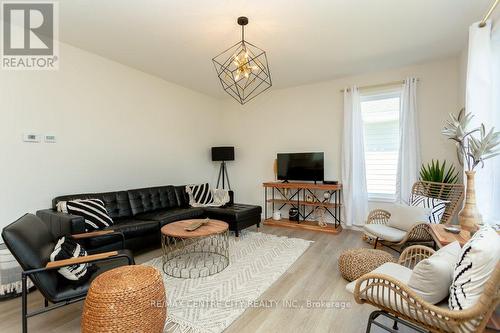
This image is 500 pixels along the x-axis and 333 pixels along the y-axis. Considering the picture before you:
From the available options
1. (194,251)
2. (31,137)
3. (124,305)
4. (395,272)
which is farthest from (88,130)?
(395,272)

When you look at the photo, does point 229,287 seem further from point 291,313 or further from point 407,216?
point 407,216

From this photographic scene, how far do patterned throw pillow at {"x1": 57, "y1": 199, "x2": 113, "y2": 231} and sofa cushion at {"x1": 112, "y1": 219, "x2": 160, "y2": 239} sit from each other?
0.17 metres

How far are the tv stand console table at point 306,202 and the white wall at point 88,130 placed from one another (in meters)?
1.88

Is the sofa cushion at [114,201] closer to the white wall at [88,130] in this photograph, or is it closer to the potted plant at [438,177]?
the white wall at [88,130]

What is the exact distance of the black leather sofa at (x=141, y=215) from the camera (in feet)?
9.07

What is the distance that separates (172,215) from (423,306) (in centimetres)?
320

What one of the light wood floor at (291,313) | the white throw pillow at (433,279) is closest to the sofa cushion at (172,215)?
the light wood floor at (291,313)

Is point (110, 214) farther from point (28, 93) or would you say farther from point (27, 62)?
point (27, 62)

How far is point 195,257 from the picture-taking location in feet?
10.9

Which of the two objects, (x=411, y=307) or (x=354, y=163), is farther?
(x=354, y=163)

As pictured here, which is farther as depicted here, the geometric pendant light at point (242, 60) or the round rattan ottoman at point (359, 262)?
the geometric pendant light at point (242, 60)

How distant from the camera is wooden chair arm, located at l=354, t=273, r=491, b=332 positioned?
1174 millimetres

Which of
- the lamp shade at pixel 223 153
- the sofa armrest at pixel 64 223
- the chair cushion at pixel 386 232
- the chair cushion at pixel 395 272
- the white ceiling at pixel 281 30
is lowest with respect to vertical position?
the chair cushion at pixel 386 232

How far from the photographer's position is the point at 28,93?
9.73ft
